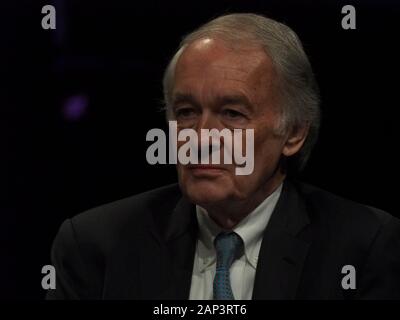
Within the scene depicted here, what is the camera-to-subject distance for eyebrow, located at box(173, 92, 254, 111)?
1.39 m

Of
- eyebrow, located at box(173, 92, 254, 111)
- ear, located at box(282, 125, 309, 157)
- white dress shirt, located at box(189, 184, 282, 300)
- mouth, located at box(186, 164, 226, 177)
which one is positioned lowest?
white dress shirt, located at box(189, 184, 282, 300)

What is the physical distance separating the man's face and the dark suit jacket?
0.12 m

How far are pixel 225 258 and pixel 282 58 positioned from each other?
17.6 inches

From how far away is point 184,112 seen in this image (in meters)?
1.44

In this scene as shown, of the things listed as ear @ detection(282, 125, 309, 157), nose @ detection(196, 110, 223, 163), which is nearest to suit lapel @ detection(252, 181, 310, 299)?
ear @ detection(282, 125, 309, 157)

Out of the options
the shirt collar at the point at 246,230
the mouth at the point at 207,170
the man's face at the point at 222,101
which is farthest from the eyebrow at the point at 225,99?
the shirt collar at the point at 246,230

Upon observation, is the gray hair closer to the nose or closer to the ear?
the ear

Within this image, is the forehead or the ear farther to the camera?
the ear
